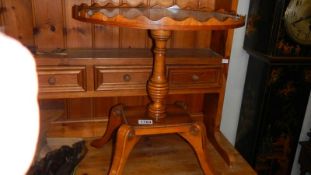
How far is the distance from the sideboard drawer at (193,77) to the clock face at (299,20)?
1.40 ft

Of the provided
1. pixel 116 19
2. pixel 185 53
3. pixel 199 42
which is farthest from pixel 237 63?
pixel 116 19

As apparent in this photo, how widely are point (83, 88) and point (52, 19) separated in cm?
38

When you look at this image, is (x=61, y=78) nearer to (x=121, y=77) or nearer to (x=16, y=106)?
(x=121, y=77)

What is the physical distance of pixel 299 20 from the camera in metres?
1.42

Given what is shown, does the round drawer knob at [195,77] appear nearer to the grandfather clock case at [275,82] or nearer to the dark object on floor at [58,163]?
the grandfather clock case at [275,82]

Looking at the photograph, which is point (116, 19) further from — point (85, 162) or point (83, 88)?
point (85, 162)

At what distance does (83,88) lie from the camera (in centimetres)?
122

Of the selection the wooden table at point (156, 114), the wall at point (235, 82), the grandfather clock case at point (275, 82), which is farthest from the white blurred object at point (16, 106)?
the wall at point (235, 82)

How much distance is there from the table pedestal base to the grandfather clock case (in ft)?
1.87

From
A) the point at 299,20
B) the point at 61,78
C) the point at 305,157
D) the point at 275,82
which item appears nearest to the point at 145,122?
the point at 61,78

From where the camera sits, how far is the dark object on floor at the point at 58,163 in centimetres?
102

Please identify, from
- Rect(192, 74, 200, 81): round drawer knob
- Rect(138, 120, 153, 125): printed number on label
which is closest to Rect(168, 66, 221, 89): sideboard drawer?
Rect(192, 74, 200, 81): round drawer knob

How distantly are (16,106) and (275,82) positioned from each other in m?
1.44

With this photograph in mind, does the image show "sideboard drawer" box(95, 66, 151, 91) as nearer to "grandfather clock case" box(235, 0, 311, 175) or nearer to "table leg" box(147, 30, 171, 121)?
"table leg" box(147, 30, 171, 121)
